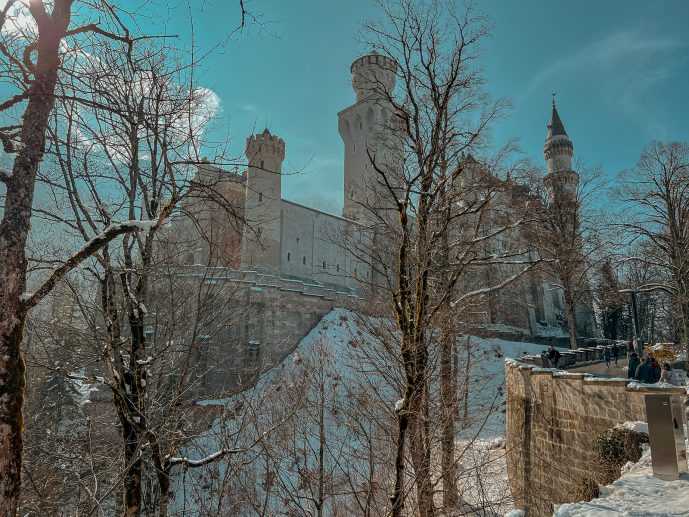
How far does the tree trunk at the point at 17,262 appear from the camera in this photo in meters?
3.34

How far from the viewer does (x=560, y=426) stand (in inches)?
402

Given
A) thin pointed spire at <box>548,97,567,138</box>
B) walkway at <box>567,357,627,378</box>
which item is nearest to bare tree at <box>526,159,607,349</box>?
walkway at <box>567,357,627,378</box>

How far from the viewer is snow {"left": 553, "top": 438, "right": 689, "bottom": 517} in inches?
196

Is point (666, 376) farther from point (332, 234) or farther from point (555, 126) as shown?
point (555, 126)

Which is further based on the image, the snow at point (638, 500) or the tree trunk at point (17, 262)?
the snow at point (638, 500)

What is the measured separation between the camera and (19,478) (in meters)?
3.40

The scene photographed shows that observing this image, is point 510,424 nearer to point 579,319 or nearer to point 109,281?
point 109,281

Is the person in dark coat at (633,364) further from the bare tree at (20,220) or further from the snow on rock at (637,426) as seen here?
the bare tree at (20,220)

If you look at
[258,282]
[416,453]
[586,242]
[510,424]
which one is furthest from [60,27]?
[258,282]

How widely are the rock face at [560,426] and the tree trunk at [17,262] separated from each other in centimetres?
662

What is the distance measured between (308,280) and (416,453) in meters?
31.5

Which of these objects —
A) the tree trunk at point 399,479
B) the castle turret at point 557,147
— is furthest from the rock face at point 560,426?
the castle turret at point 557,147

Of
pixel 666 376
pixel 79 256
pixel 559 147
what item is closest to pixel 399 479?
pixel 79 256

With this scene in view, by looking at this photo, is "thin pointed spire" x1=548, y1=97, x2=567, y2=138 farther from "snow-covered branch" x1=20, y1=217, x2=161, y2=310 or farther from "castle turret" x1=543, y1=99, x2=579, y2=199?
"snow-covered branch" x1=20, y1=217, x2=161, y2=310
